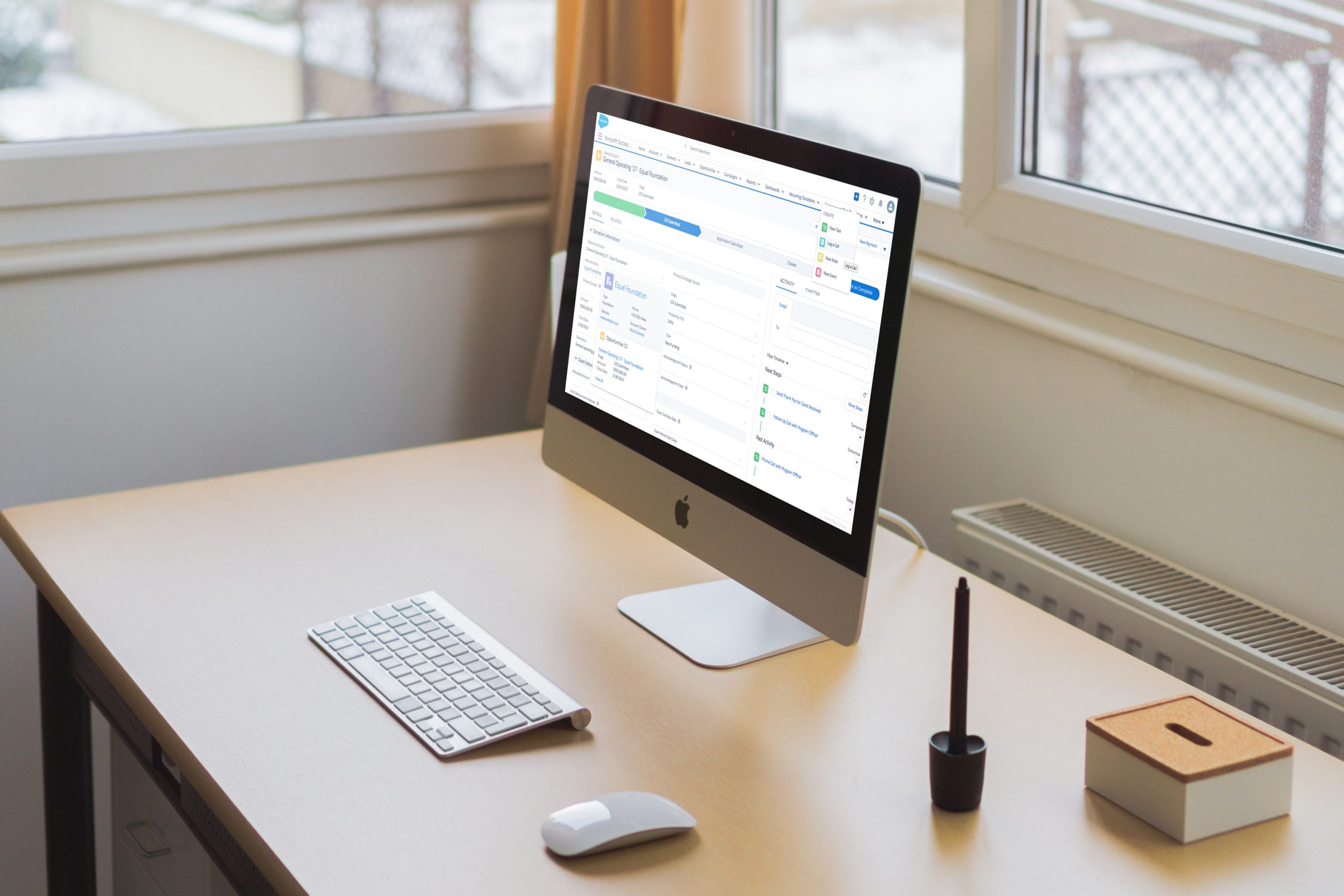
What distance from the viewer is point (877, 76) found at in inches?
74.4

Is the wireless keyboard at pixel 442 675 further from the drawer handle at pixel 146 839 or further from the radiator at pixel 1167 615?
the radiator at pixel 1167 615

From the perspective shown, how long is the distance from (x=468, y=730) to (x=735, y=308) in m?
0.43

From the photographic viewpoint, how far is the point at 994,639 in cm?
126

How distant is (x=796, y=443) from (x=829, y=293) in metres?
0.13

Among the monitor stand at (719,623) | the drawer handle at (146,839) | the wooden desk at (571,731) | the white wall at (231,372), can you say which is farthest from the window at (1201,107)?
the drawer handle at (146,839)

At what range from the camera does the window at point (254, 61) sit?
178 cm

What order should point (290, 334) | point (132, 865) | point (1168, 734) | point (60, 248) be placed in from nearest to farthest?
point (1168, 734), point (132, 865), point (60, 248), point (290, 334)

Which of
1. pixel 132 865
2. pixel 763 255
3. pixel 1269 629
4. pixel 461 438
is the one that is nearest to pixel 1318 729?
pixel 1269 629

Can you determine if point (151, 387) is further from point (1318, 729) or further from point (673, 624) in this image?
point (1318, 729)

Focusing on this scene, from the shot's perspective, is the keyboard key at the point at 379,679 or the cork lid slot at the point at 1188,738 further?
the keyboard key at the point at 379,679

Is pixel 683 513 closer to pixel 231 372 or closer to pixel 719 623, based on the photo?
pixel 719 623

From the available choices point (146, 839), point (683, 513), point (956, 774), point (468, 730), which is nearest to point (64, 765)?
point (146, 839)

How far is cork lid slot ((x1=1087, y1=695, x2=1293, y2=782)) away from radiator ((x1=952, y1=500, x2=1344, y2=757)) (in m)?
0.21

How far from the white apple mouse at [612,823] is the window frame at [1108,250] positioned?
2.57 ft
